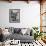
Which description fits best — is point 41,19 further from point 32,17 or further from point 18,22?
point 18,22

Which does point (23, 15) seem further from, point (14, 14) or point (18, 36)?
point (18, 36)

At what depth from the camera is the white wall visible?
18.2 feet

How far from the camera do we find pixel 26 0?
5.64m

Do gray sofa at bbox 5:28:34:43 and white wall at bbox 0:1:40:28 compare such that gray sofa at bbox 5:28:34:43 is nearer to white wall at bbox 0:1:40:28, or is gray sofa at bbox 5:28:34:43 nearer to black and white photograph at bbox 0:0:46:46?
black and white photograph at bbox 0:0:46:46

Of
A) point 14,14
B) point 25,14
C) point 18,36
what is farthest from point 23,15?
point 18,36

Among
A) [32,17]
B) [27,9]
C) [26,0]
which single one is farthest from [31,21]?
[26,0]

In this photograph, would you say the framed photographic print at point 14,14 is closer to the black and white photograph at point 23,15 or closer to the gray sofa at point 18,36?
the black and white photograph at point 23,15

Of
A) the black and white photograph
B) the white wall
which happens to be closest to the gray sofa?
the black and white photograph

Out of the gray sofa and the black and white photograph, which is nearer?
the gray sofa

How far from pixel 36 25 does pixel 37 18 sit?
1.14 feet

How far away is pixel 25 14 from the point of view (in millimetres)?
5613

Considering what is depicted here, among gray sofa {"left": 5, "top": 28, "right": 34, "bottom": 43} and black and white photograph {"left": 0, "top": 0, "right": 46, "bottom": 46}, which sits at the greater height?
black and white photograph {"left": 0, "top": 0, "right": 46, "bottom": 46}

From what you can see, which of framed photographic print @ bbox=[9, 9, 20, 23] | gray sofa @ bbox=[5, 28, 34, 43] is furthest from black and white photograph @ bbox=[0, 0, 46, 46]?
gray sofa @ bbox=[5, 28, 34, 43]

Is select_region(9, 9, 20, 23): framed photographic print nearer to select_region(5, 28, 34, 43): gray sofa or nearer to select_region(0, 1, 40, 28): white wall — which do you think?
select_region(0, 1, 40, 28): white wall
